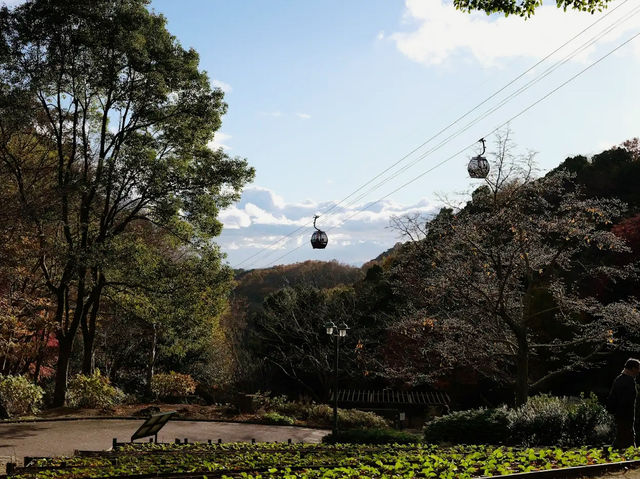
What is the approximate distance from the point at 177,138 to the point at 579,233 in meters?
14.4

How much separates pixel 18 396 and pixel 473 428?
14427mm

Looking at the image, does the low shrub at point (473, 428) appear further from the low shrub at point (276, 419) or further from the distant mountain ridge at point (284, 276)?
the distant mountain ridge at point (284, 276)

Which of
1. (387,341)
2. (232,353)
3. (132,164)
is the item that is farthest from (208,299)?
(232,353)

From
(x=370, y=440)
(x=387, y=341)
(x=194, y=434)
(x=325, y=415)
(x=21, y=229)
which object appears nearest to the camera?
(x=370, y=440)

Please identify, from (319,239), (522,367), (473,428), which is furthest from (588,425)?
(319,239)

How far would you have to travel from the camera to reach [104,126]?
21.4m

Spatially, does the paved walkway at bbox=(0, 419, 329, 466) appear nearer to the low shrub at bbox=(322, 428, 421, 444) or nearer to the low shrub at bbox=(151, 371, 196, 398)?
the low shrub at bbox=(322, 428, 421, 444)

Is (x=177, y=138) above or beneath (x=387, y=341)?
above

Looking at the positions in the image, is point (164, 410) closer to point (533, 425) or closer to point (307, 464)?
point (533, 425)

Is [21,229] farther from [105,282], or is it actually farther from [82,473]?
[82,473]

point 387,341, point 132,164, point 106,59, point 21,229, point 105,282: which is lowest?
point 387,341

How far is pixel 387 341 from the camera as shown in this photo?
28969 millimetres

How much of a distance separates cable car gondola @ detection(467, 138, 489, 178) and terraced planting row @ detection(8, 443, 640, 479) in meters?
7.36

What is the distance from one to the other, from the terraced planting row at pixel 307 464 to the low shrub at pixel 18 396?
9.44m
